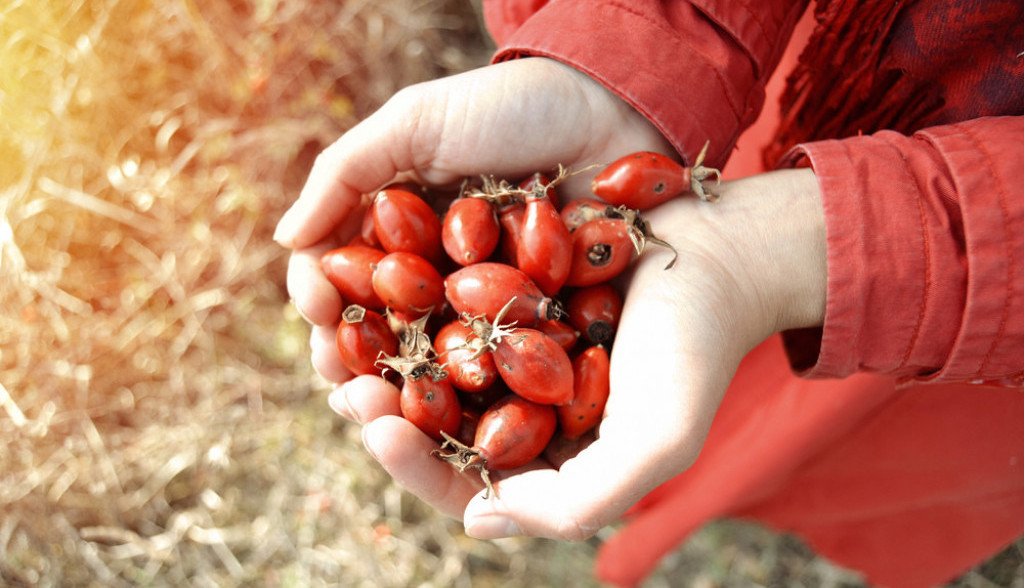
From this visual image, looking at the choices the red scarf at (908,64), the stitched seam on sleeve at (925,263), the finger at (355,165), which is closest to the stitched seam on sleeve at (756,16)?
the red scarf at (908,64)

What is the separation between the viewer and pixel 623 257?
1.58 m

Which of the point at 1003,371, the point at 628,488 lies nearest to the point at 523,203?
the point at 628,488

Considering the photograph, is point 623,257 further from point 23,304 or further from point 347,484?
point 23,304

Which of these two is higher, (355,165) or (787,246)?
(355,165)

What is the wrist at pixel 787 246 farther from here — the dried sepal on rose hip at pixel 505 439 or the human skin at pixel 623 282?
the dried sepal on rose hip at pixel 505 439

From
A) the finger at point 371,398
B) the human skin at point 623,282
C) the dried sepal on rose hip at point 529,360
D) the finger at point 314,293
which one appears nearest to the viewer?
the human skin at point 623,282

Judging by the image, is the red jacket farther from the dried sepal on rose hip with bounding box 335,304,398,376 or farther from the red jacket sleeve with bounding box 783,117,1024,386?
the dried sepal on rose hip with bounding box 335,304,398,376

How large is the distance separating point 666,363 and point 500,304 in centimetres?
39

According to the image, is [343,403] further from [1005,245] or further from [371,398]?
[1005,245]

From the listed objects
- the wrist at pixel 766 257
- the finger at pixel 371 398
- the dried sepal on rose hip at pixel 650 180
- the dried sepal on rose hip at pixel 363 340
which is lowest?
the finger at pixel 371 398

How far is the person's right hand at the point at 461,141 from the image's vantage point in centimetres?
166

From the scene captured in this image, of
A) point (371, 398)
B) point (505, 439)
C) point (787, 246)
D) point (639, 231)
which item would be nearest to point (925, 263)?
point (787, 246)

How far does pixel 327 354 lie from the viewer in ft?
5.60

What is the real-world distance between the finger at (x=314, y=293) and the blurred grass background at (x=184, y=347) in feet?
3.82
